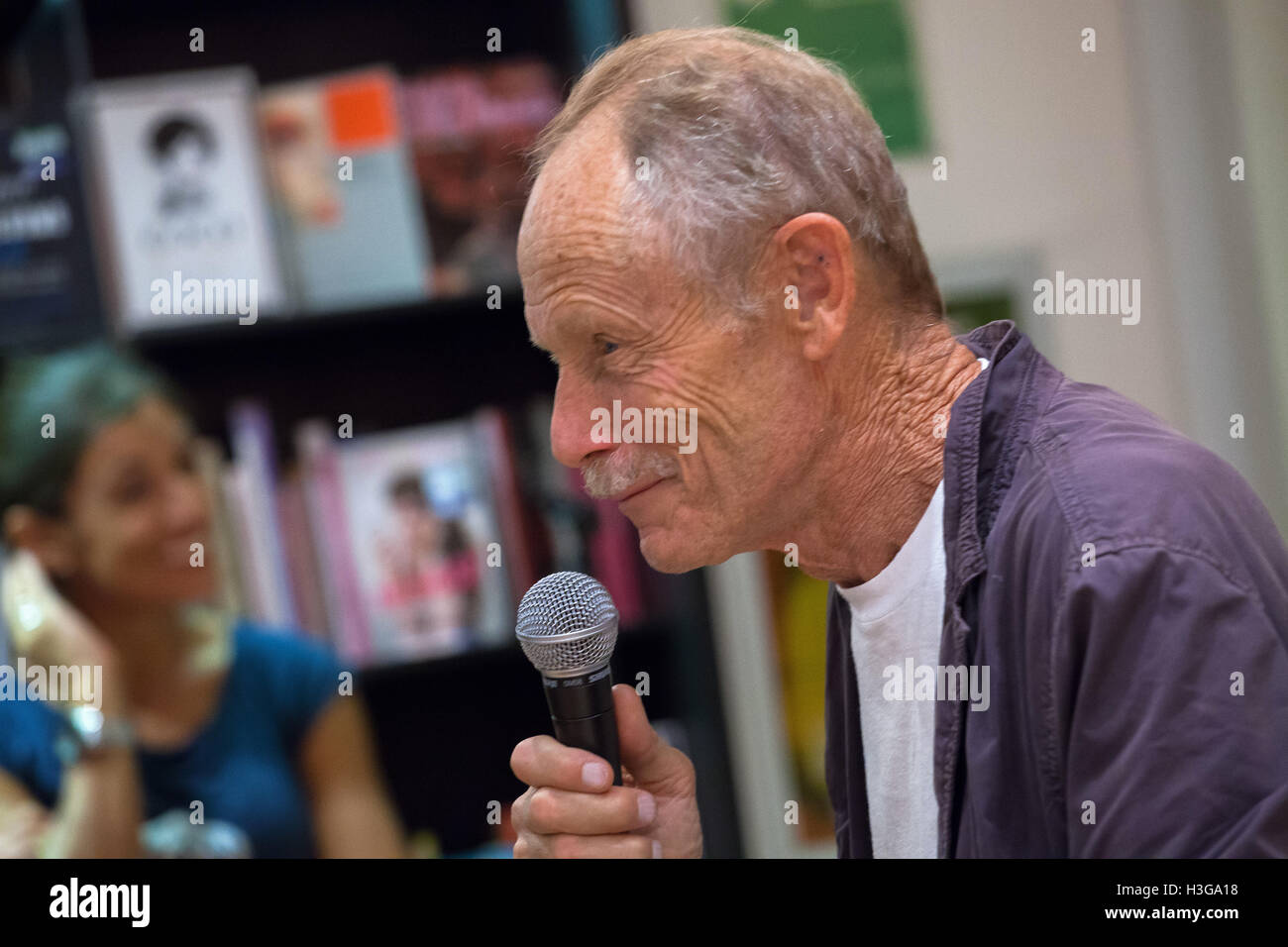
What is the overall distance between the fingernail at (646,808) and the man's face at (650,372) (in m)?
0.21

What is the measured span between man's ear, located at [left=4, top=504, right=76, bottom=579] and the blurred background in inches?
9.7

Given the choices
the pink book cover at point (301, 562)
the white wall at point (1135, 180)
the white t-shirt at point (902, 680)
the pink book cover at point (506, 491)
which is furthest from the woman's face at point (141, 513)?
the white t-shirt at point (902, 680)

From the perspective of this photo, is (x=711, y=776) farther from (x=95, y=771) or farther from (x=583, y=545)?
(x=95, y=771)

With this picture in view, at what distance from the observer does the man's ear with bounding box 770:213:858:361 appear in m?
1.07

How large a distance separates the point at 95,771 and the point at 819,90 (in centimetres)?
146

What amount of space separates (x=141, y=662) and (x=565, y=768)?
1316 millimetres

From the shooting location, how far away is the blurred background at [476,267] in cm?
203

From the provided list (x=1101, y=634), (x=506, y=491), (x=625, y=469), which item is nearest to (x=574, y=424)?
(x=625, y=469)

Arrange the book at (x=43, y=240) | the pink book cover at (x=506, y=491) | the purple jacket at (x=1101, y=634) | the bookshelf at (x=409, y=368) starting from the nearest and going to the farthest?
the purple jacket at (x=1101, y=634)
the book at (x=43, y=240)
the pink book cover at (x=506, y=491)
the bookshelf at (x=409, y=368)

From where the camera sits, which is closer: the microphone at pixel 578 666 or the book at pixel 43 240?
the microphone at pixel 578 666

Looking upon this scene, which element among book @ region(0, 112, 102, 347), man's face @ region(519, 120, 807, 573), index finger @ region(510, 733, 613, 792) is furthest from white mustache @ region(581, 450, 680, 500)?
book @ region(0, 112, 102, 347)

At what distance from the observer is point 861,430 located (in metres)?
1.11

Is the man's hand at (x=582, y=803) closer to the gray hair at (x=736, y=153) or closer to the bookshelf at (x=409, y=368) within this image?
the gray hair at (x=736, y=153)

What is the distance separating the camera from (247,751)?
205 cm
